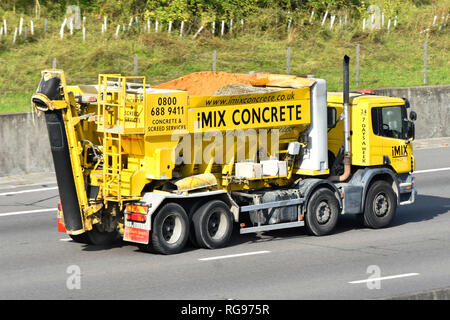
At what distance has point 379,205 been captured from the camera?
1811 cm

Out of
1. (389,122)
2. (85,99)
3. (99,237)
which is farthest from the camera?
(389,122)

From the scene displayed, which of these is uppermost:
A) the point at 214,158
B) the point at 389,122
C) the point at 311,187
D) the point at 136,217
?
the point at 389,122

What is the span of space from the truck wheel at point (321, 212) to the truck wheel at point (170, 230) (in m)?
2.61

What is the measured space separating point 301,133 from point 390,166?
2272 mm

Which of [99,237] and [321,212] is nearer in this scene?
[99,237]

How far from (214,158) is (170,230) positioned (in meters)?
1.48

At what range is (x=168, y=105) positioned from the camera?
49.6 feet

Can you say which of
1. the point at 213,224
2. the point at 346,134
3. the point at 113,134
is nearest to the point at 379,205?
the point at 346,134

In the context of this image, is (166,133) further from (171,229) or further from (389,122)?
(389,122)

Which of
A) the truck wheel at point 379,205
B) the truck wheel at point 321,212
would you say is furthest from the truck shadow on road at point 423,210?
the truck wheel at point 321,212

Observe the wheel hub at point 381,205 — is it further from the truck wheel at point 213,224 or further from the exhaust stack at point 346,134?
the truck wheel at point 213,224

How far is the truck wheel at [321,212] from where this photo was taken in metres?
17.0

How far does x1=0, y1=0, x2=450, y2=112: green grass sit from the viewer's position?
30.3 metres
